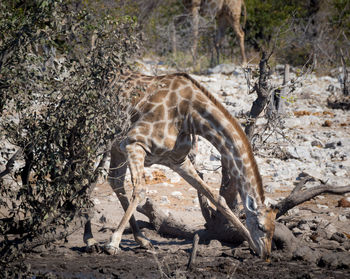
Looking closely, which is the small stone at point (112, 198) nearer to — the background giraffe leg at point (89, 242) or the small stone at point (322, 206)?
the background giraffe leg at point (89, 242)

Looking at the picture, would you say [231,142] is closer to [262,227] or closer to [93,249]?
[262,227]

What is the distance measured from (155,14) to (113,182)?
12220 millimetres

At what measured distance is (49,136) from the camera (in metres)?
5.01

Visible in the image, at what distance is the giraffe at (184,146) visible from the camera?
548 cm

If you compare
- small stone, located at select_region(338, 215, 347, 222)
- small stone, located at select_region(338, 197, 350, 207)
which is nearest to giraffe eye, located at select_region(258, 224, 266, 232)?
small stone, located at select_region(338, 215, 347, 222)

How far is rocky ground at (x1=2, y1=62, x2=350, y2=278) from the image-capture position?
203 inches

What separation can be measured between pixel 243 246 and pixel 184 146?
1.39m

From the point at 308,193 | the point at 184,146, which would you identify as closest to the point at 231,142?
the point at 184,146

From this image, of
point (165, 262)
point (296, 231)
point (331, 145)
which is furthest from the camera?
point (331, 145)

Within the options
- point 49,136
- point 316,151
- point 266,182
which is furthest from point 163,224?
point 316,151

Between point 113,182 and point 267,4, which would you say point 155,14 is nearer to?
point 267,4

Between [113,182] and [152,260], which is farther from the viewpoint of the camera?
[113,182]

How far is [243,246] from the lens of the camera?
19.3 ft

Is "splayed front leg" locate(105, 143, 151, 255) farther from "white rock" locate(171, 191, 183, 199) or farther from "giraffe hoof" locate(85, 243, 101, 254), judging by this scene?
"white rock" locate(171, 191, 183, 199)
